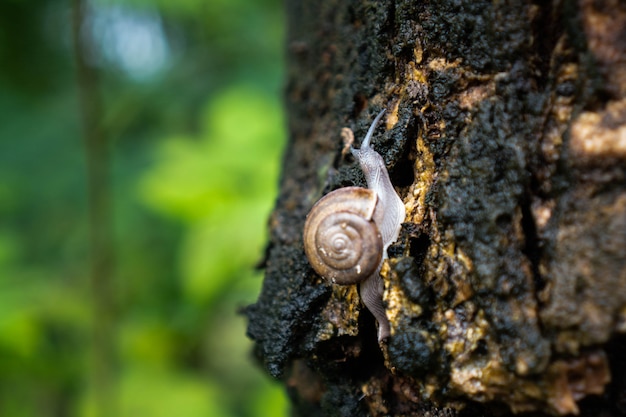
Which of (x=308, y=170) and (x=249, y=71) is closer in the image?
A: (x=308, y=170)

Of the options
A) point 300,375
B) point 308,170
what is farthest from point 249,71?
point 300,375

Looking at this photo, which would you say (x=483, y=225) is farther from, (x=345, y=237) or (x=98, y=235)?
(x=98, y=235)

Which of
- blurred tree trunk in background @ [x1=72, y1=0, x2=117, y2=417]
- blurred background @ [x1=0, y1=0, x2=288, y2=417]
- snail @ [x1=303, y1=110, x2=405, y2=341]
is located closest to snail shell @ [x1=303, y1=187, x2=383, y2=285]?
snail @ [x1=303, y1=110, x2=405, y2=341]

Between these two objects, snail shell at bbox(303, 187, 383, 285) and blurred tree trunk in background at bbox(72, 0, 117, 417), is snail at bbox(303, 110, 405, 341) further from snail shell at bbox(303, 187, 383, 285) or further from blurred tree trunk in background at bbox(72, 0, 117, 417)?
blurred tree trunk in background at bbox(72, 0, 117, 417)

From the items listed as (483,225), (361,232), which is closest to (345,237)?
(361,232)

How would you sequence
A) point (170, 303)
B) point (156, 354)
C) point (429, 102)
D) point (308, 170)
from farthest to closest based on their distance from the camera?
point (170, 303) → point (156, 354) → point (308, 170) → point (429, 102)

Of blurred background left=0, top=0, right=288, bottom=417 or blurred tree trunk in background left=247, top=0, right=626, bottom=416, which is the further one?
blurred background left=0, top=0, right=288, bottom=417

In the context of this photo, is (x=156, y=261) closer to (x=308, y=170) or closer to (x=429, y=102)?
(x=308, y=170)
